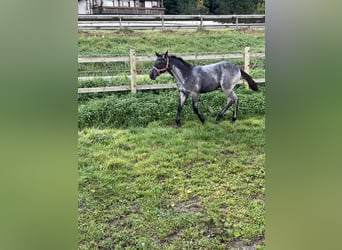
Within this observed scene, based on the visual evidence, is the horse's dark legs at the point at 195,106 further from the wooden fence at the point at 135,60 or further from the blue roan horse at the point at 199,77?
the wooden fence at the point at 135,60

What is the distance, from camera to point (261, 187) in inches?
64.8

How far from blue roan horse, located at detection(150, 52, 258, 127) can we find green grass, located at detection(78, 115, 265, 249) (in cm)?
15

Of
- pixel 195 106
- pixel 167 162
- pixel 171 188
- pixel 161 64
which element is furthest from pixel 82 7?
pixel 171 188

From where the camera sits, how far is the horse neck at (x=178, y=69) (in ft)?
5.82

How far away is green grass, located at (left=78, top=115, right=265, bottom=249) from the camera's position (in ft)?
5.33

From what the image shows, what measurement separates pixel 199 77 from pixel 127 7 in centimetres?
→ 52

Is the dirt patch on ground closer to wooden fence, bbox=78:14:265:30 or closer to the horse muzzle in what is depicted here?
the horse muzzle

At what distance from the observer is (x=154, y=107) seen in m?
1.81

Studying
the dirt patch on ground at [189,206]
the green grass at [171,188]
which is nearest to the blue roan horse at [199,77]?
the green grass at [171,188]

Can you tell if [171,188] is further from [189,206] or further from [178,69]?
[178,69]
